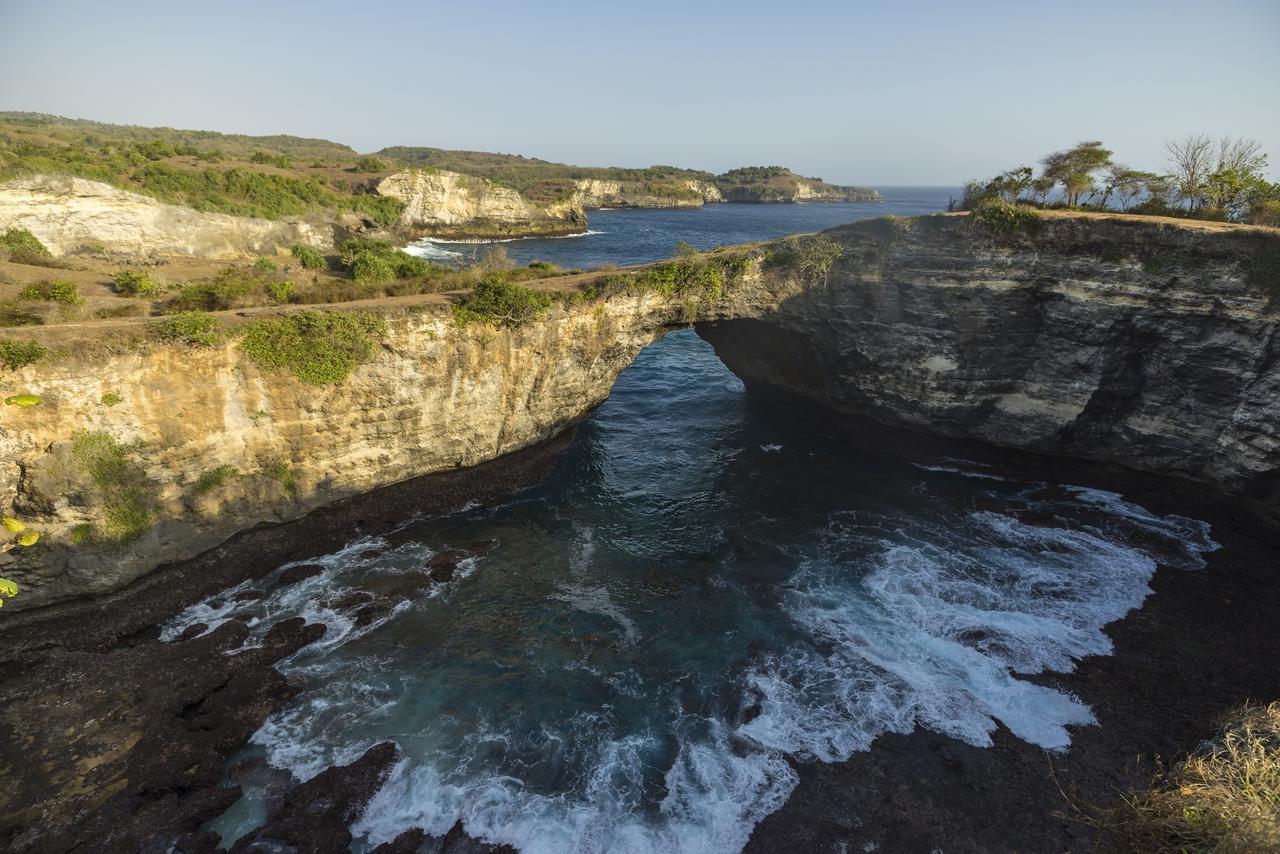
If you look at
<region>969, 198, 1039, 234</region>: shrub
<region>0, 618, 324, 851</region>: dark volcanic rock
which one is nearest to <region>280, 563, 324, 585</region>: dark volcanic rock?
<region>0, 618, 324, 851</region>: dark volcanic rock

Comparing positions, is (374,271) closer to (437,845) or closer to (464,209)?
(437,845)

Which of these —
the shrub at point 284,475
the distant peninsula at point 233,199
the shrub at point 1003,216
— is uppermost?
the distant peninsula at point 233,199

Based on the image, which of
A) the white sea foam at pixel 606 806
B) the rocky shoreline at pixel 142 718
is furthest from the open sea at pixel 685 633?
the rocky shoreline at pixel 142 718

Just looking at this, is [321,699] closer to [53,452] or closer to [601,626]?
[601,626]

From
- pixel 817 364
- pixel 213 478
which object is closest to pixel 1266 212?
pixel 817 364

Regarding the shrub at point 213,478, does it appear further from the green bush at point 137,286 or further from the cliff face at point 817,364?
the green bush at point 137,286

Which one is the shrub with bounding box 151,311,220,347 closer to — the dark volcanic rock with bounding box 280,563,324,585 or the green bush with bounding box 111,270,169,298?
the dark volcanic rock with bounding box 280,563,324,585
